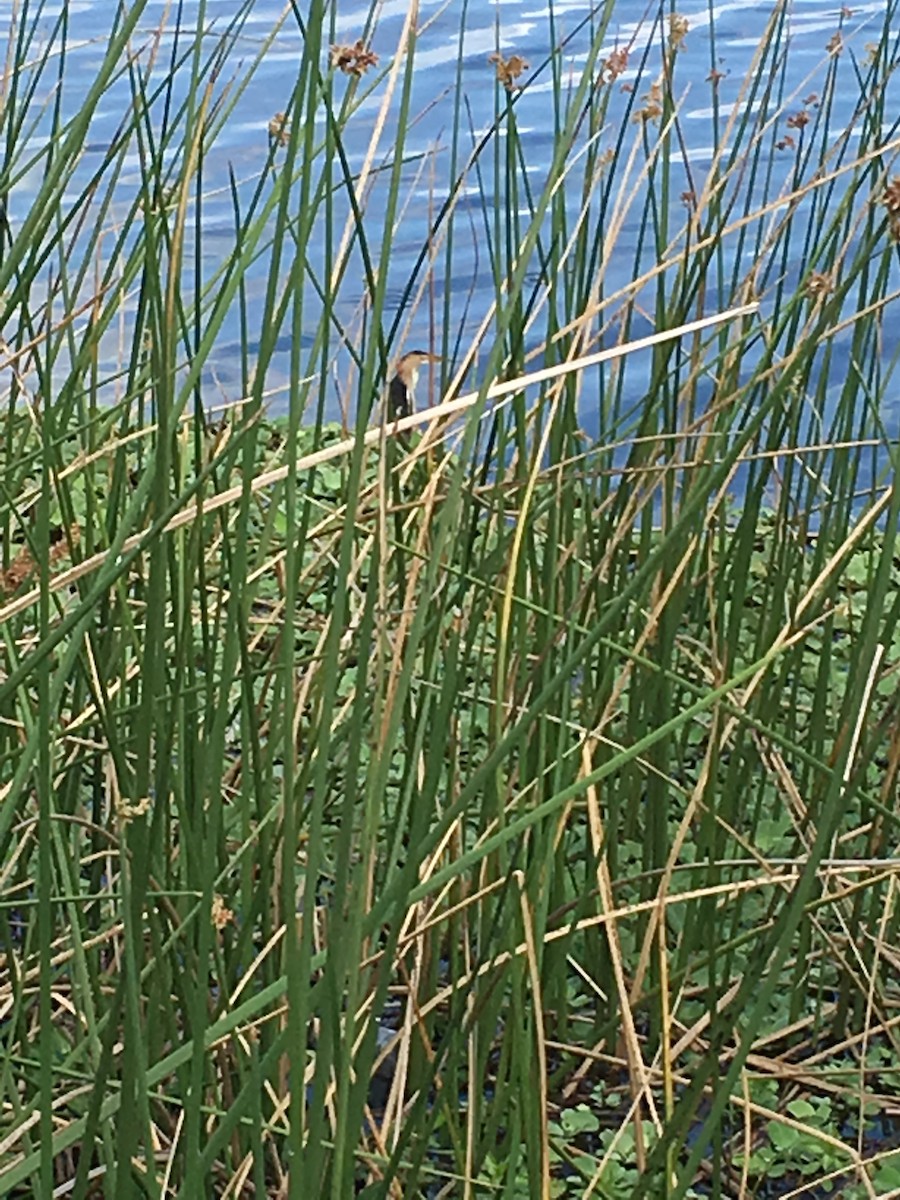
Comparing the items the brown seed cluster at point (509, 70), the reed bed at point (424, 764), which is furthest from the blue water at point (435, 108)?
the brown seed cluster at point (509, 70)

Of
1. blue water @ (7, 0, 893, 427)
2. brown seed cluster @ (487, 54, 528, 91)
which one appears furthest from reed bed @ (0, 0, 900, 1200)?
blue water @ (7, 0, 893, 427)

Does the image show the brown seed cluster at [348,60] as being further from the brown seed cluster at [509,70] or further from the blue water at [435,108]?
the blue water at [435,108]

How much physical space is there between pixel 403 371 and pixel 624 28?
4.54 metres

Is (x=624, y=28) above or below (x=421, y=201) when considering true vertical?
Answer: above

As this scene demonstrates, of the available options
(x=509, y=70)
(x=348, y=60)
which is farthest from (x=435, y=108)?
(x=348, y=60)

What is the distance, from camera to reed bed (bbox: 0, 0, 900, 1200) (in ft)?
2.96

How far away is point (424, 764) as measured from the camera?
1.28 m

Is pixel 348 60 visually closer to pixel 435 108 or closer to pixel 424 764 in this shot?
pixel 424 764

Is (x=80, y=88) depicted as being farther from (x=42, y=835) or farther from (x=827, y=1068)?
(x=42, y=835)

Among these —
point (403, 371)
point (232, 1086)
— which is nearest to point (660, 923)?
point (232, 1086)

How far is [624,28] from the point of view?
22.2 feet

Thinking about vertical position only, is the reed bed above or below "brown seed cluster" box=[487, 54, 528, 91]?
below

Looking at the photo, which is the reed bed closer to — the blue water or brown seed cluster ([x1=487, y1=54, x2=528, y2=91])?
brown seed cluster ([x1=487, y1=54, x2=528, y2=91])

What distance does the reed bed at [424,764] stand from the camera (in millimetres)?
902
